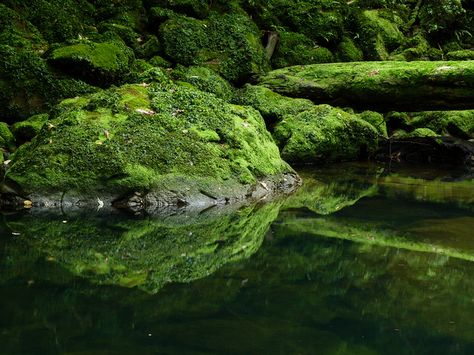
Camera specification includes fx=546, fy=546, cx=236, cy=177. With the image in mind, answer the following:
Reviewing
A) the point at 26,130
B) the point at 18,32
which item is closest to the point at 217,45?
the point at 18,32

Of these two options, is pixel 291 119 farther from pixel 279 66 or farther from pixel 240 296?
pixel 240 296

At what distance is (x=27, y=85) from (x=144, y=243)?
23.6ft

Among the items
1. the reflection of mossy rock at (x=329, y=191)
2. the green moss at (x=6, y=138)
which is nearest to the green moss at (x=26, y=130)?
the green moss at (x=6, y=138)

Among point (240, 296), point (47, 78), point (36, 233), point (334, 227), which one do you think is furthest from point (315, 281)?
point (47, 78)

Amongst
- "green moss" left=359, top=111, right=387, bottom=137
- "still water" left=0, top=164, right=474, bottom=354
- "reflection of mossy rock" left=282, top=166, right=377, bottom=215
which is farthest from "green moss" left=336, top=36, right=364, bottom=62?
"still water" left=0, top=164, right=474, bottom=354

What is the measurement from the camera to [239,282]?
4246 millimetres

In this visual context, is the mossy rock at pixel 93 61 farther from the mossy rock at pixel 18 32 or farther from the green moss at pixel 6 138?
the green moss at pixel 6 138

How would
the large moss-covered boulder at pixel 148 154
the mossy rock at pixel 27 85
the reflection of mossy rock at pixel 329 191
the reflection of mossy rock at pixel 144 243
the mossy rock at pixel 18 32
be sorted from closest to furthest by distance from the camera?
1. the reflection of mossy rock at pixel 144 243
2. the large moss-covered boulder at pixel 148 154
3. the reflection of mossy rock at pixel 329 191
4. the mossy rock at pixel 27 85
5. the mossy rock at pixel 18 32

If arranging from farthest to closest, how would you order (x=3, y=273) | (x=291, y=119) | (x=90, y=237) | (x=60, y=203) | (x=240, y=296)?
(x=291, y=119) → (x=60, y=203) → (x=90, y=237) → (x=3, y=273) → (x=240, y=296)

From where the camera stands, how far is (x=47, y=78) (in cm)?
1150

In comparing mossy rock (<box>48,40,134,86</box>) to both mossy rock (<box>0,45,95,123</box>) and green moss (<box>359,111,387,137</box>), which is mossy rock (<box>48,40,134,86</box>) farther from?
green moss (<box>359,111,387,137</box>)

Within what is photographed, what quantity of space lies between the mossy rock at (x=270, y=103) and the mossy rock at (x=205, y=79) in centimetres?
40

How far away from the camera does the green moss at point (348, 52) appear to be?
1898 centimetres

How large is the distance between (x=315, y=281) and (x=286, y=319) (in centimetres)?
91
